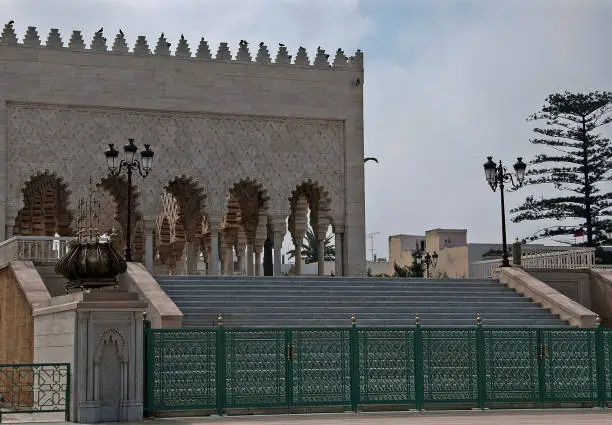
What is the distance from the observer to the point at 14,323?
704 inches

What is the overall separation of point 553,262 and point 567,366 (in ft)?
35.4

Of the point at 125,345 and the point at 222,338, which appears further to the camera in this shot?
the point at 222,338

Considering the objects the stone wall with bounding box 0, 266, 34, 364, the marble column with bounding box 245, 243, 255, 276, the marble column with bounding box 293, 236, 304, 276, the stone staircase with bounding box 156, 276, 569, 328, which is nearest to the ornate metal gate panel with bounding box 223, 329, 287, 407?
the stone wall with bounding box 0, 266, 34, 364

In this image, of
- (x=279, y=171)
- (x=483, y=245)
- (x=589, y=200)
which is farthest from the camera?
(x=483, y=245)

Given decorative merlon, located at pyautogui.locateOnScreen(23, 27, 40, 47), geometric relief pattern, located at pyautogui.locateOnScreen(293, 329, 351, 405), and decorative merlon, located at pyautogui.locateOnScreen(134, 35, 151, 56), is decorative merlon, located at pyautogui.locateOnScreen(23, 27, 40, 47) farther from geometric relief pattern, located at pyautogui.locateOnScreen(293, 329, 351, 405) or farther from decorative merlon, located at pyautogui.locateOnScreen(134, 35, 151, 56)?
geometric relief pattern, located at pyautogui.locateOnScreen(293, 329, 351, 405)

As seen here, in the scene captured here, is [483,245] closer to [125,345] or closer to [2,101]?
[2,101]

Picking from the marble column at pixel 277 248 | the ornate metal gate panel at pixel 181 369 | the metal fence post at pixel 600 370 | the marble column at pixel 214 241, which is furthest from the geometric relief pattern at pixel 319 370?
the marble column at pixel 277 248

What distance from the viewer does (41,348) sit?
1373 cm

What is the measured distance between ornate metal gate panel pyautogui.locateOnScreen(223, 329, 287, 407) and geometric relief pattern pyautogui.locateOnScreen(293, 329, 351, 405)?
20 cm

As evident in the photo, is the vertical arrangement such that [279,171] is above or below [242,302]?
above

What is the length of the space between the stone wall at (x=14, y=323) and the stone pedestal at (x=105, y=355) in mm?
4176

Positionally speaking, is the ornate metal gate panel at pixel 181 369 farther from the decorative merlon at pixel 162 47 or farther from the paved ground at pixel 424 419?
the decorative merlon at pixel 162 47

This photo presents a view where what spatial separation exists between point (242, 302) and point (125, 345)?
23.7 feet

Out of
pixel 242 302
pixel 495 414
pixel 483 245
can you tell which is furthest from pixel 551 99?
pixel 495 414
